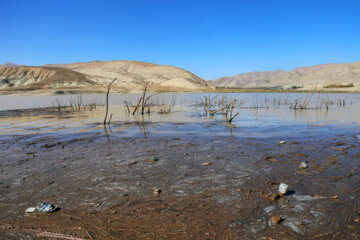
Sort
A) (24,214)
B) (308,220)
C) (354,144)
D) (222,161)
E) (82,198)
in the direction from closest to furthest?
(308,220) → (24,214) → (82,198) → (222,161) → (354,144)

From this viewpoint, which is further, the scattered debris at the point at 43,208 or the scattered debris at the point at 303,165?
the scattered debris at the point at 303,165

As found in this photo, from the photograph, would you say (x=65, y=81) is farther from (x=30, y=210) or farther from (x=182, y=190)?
(x=182, y=190)

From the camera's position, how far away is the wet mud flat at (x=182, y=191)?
9.94ft

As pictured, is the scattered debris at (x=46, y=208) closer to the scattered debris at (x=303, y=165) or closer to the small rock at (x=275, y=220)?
the small rock at (x=275, y=220)

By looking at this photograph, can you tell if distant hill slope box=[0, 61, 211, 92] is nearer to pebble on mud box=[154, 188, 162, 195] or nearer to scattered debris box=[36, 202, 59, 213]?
pebble on mud box=[154, 188, 162, 195]

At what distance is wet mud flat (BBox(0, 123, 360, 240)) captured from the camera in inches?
119

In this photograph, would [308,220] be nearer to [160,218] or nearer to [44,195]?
[160,218]

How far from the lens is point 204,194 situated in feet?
13.0

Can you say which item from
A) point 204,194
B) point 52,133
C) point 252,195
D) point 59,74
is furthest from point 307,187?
point 59,74

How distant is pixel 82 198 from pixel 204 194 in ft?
6.13

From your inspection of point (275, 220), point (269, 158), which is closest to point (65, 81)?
point (269, 158)

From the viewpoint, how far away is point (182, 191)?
4.09 meters

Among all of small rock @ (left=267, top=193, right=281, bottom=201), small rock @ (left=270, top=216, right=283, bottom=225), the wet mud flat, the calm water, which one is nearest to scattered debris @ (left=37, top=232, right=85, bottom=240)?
the wet mud flat

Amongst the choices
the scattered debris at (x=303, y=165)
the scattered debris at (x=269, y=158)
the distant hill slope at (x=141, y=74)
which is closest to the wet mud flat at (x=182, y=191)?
the scattered debris at (x=269, y=158)
